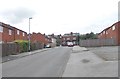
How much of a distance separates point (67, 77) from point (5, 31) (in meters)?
45.3

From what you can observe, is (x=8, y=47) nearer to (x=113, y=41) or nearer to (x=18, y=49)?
(x=18, y=49)

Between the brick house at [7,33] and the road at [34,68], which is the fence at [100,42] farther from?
the road at [34,68]

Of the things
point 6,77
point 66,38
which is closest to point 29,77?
point 6,77

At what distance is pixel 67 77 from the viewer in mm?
12719

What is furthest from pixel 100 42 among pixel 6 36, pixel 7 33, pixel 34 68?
pixel 34 68

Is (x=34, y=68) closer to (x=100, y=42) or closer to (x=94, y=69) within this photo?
(x=94, y=69)

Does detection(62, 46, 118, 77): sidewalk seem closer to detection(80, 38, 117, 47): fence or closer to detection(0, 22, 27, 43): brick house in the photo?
detection(0, 22, 27, 43): brick house

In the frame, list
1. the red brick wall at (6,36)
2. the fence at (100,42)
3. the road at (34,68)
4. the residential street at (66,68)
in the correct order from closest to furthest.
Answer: the residential street at (66,68)
the road at (34,68)
the red brick wall at (6,36)
the fence at (100,42)

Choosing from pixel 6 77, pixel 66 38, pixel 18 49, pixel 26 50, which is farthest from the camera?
pixel 66 38

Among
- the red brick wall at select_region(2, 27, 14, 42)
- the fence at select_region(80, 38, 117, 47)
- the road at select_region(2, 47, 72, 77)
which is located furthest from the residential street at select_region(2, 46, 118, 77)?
the fence at select_region(80, 38, 117, 47)

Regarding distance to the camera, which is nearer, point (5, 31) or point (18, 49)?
point (18, 49)

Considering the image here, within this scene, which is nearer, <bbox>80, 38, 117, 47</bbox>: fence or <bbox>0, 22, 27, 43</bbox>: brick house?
<bbox>0, 22, 27, 43</bbox>: brick house

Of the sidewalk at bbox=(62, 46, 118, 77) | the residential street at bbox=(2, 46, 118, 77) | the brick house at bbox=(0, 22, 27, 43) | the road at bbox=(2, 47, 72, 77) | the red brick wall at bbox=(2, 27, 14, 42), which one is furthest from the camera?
the red brick wall at bbox=(2, 27, 14, 42)

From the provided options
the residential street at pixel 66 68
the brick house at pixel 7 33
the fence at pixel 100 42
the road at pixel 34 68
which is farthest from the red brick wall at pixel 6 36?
the residential street at pixel 66 68
